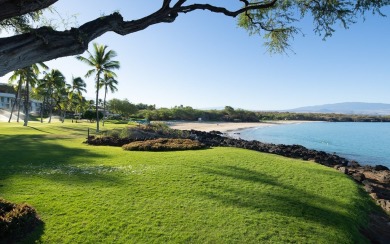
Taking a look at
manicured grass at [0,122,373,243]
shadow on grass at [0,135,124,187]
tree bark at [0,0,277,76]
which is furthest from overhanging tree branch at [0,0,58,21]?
shadow on grass at [0,135,124,187]

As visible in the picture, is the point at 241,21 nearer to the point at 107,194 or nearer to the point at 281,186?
the point at 281,186

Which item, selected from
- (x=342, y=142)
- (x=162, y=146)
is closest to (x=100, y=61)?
(x=162, y=146)

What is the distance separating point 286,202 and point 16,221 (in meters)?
8.81

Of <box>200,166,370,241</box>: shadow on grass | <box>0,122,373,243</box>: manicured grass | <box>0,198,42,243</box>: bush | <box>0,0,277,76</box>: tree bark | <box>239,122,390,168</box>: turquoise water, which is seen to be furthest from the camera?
<box>239,122,390,168</box>: turquoise water

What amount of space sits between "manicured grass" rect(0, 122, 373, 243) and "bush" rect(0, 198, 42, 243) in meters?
0.32

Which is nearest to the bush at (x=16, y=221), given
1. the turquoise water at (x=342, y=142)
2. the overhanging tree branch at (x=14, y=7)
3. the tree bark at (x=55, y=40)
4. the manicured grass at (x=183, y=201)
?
the manicured grass at (x=183, y=201)

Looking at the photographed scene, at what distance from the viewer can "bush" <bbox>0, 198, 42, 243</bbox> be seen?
6988mm

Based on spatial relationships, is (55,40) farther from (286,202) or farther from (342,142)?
(342,142)

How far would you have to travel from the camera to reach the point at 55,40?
5.75 meters

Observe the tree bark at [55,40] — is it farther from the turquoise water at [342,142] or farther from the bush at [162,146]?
the turquoise water at [342,142]

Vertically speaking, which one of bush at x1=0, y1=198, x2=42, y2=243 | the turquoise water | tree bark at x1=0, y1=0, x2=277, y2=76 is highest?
tree bark at x1=0, y1=0, x2=277, y2=76

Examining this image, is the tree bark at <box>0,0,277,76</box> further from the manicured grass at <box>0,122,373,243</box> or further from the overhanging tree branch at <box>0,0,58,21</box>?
the manicured grass at <box>0,122,373,243</box>

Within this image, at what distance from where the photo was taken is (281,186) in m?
Answer: 12.6

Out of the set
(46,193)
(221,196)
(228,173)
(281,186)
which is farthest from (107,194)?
(281,186)
